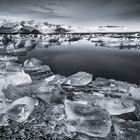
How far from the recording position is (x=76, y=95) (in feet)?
4.89

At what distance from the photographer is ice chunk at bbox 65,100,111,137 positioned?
0.95 metres

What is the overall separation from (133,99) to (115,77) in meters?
0.85

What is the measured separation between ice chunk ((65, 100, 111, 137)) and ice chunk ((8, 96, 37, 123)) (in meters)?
0.27

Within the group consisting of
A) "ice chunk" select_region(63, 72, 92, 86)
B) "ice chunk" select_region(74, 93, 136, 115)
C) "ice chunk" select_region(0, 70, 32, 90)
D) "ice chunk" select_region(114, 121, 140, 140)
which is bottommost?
"ice chunk" select_region(114, 121, 140, 140)

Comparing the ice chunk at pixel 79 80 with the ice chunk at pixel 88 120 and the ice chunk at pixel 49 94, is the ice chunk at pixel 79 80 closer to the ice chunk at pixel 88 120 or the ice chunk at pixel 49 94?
the ice chunk at pixel 49 94

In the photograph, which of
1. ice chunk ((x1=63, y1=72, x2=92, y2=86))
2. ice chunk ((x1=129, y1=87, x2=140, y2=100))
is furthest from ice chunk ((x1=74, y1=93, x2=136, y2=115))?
ice chunk ((x1=63, y1=72, x2=92, y2=86))

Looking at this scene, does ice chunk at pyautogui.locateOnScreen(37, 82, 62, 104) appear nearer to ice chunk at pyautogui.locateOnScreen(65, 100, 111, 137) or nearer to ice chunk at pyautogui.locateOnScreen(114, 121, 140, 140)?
ice chunk at pyautogui.locateOnScreen(65, 100, 111, 137)

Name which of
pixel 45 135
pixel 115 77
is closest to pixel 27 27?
pixel 115 77

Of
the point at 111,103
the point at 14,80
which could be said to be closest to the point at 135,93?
the point at 111,103

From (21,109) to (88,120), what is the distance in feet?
1.54

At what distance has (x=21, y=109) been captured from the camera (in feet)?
3.81

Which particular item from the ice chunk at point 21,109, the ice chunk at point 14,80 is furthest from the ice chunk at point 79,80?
the ice chunk at point 21,109

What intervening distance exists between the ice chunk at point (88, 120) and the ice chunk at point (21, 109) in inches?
10.5

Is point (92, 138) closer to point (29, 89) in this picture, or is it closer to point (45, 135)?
point (45, 135)
